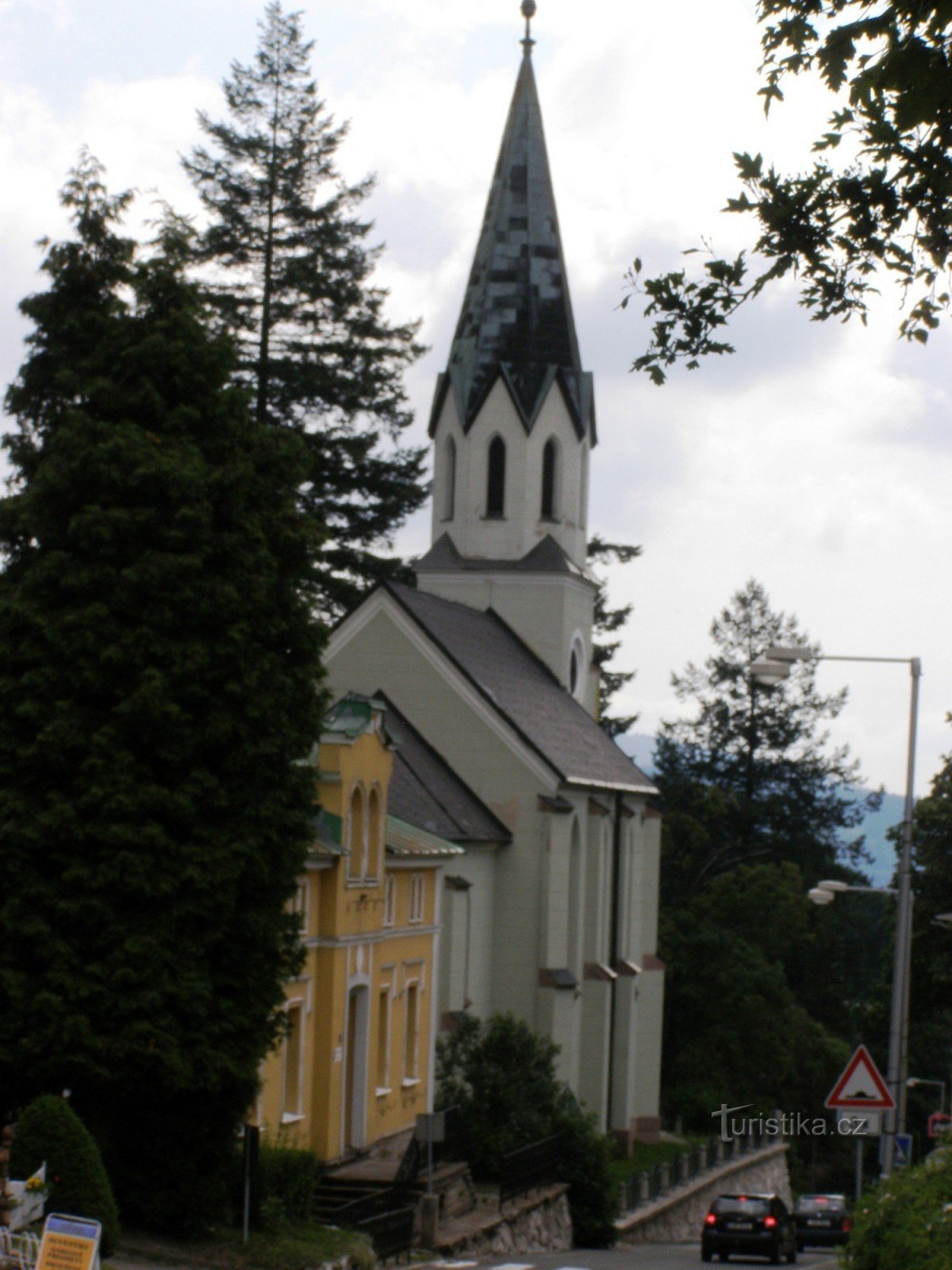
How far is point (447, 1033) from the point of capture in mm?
33906

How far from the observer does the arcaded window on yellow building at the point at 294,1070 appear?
25.7 metres

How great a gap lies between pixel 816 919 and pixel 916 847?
27.5 meters

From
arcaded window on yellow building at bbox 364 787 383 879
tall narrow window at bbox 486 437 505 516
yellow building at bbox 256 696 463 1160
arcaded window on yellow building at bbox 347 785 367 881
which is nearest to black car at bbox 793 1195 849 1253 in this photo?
yellow building at bbox 256 696 463 1160

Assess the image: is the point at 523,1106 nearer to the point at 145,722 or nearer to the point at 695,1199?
the point at 695,1199

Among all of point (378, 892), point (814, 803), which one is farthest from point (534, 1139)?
point (814, 803)

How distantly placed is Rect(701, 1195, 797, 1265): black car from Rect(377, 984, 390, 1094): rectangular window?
564cm

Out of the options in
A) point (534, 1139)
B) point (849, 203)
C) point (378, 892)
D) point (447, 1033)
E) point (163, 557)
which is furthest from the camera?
point (447, 1033)

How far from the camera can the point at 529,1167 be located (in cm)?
3011

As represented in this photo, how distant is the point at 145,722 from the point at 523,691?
2274 cm

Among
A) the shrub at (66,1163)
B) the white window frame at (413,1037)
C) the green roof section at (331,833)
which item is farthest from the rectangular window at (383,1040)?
the shrub at (66,1163)

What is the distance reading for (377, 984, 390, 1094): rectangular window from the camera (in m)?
29.3

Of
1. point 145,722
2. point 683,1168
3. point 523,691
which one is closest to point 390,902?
point 145,722

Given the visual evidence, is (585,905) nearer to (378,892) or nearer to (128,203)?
(378,892)

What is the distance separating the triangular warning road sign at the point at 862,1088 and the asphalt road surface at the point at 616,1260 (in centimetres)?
404
